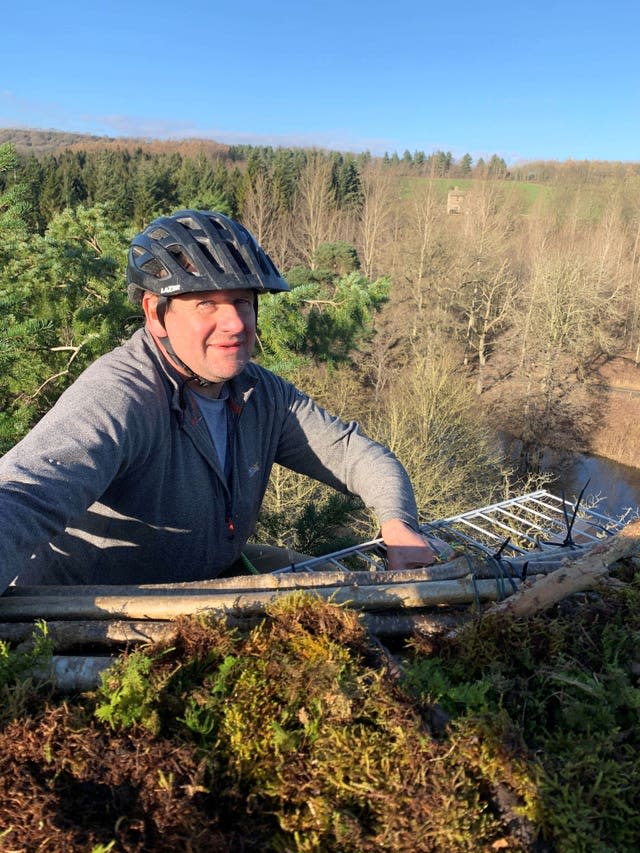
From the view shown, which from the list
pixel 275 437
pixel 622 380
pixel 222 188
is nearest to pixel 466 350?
pixel 622 380

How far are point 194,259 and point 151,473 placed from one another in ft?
3.38

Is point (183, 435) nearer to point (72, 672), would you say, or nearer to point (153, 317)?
point (153, 317)

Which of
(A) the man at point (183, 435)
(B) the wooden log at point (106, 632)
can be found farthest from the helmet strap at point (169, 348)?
(B) the wooden log at point (106, 632)

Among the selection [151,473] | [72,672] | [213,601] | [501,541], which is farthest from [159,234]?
[501,541]

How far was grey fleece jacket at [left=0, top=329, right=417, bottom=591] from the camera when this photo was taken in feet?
6.96

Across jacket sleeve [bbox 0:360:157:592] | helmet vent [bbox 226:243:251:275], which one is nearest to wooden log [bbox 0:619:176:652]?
jacket sleeve [bbox 0:360:157:592]

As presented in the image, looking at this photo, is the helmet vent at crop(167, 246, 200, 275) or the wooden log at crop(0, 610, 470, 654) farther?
the helmet vent at crop(167, 246, 200, 275)

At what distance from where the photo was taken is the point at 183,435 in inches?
113

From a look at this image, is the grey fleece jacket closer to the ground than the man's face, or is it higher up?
closer to the ground

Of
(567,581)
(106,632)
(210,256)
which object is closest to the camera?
(106,632)

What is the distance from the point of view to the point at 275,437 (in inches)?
135

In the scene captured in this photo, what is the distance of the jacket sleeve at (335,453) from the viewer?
10.8 ft

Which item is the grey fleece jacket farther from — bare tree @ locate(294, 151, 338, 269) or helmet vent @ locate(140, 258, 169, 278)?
bare tree @ locate(294, 151, 338, 269)

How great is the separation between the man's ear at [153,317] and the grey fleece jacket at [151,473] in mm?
73
